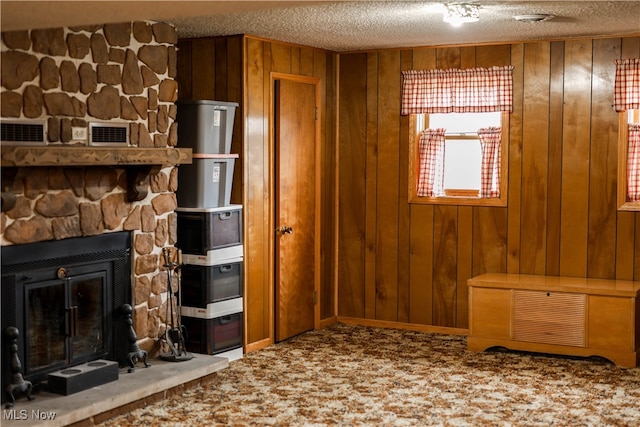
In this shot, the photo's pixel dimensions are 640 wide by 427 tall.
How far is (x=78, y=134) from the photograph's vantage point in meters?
4.76

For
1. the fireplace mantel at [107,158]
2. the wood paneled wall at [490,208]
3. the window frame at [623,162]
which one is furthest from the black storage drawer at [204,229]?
the window frame at [623,162]

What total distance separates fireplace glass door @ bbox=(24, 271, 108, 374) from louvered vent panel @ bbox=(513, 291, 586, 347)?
2.82 metres

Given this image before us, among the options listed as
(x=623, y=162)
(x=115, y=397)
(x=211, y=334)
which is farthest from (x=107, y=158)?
(x=623, y=162)

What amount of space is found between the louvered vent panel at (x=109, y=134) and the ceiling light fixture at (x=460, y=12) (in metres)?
1.99

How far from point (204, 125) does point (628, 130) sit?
299cm

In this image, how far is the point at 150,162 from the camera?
16.2 ft

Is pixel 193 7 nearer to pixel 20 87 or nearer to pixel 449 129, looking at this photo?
pixel 20 87

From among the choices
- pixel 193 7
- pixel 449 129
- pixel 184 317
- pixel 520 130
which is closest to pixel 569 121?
pixel 520 130

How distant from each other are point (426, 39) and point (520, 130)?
0.98m

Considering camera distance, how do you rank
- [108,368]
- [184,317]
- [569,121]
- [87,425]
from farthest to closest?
[569,121], [184,317], [108,368], [87,425]

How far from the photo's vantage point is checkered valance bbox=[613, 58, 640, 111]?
607 cm

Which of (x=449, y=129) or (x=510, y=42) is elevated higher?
(x=510, y=42)

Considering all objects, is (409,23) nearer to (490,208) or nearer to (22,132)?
(490,208)

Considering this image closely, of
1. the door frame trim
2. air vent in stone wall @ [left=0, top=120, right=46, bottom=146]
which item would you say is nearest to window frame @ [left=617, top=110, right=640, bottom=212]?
the door frame trim
